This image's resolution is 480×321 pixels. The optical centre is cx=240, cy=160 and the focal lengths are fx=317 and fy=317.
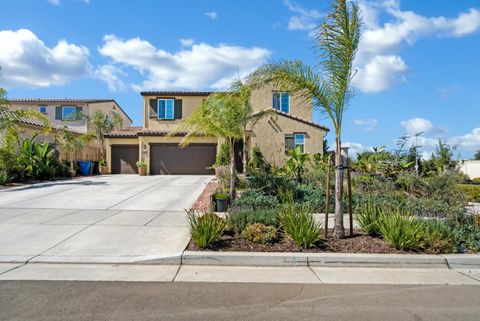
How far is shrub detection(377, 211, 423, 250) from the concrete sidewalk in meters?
0.57

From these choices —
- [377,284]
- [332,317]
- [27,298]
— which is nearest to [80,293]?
[27,298]

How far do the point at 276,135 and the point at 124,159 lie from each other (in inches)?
475

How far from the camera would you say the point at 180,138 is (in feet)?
75.3

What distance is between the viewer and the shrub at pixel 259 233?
20.2ft

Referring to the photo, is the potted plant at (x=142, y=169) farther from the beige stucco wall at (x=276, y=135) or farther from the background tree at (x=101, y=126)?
the beige stucco wall at (x=276, y=135)

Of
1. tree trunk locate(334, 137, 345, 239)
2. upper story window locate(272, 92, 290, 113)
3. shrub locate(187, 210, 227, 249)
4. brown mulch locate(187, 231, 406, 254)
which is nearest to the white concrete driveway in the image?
shrub locate(187, 210, 227, 249)

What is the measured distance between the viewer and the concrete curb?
218 inches

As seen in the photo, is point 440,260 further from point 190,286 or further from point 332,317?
point 190,286

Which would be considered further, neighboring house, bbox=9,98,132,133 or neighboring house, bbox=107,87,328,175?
neighboring house, bbox=9,98,132,133

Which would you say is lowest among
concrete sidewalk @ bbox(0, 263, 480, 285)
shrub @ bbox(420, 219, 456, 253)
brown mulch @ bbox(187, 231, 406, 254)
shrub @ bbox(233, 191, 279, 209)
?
concrete sidewalk @ bbox(0, 263, 480, 285)

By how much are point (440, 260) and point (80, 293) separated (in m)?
5.84

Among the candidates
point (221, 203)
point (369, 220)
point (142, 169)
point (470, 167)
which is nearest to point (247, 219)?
point (369, 220)

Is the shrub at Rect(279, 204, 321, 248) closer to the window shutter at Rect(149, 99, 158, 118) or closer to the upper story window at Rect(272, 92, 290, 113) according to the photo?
the upper story window at Rect(272, 92, 290, 113)

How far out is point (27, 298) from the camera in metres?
4.04
